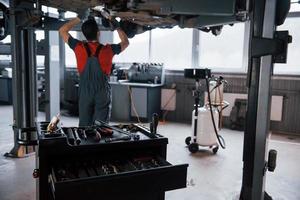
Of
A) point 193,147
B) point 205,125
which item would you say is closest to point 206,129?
point 205,125

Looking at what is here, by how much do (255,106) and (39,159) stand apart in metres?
1.09

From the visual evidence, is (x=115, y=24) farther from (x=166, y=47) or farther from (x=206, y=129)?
(x=166, y=47)

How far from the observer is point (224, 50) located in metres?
5.36

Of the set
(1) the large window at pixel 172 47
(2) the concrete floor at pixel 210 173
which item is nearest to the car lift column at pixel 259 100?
(2) the concrete floor at pixel 210 173

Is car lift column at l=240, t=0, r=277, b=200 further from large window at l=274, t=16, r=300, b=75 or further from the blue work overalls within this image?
large window at l=274, t=16, r=300, b=75

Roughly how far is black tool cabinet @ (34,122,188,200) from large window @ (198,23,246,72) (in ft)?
Result: 12.8

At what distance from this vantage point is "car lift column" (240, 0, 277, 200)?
1.29m

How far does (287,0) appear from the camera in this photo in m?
1.28

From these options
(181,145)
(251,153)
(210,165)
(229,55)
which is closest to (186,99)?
(229,55)

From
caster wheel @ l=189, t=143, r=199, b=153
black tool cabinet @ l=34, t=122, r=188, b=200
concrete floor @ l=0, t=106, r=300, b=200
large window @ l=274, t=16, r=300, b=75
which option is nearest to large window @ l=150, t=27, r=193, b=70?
large window @ l=274, t=16, r=300, b=75

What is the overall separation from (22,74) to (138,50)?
3.17m

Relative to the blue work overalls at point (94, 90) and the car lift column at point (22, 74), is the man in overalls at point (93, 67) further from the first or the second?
the car lift column at point (22, 74)

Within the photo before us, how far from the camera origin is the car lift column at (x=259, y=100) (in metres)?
1.29

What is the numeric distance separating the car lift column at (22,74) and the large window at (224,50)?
3.17 metres
